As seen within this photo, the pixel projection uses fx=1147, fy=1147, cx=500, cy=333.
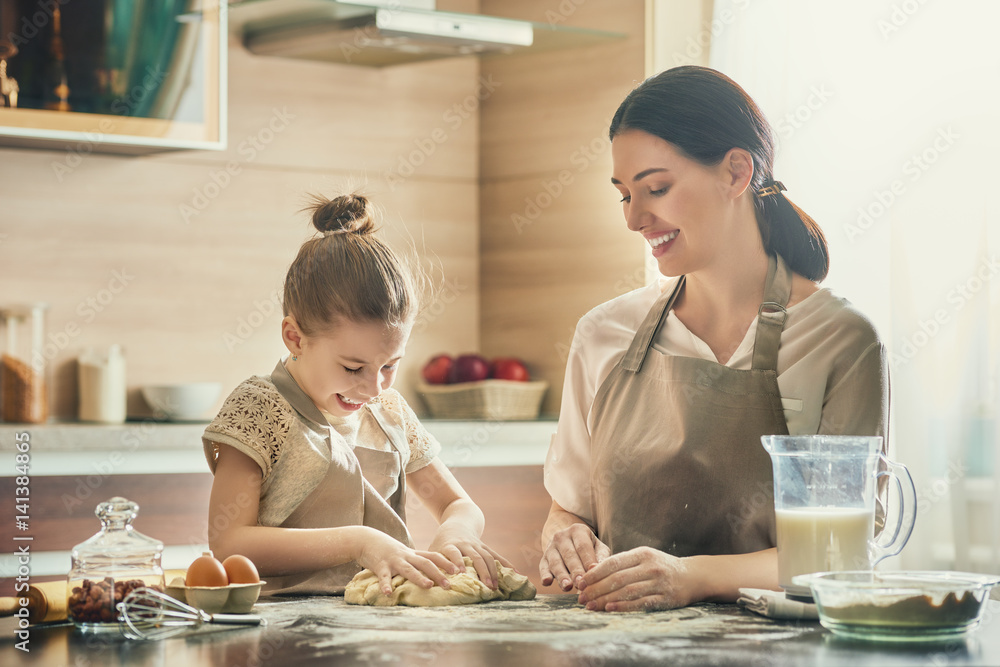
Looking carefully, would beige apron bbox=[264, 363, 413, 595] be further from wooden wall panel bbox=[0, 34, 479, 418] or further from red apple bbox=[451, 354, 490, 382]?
red apple bbox=[451, 354, 490, 382]

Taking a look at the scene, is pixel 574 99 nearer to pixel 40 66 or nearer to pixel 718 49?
pixel 718 49

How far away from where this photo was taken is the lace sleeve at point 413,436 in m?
1.71

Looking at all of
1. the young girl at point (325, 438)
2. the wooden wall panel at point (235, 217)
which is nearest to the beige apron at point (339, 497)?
the young girl at point (325, 438)

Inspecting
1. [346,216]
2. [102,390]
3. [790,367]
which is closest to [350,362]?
[346,216]

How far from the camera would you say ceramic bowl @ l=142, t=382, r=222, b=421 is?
2930 millimetres

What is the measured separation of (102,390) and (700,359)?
1907mm

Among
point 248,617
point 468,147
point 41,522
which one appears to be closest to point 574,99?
point 468,147

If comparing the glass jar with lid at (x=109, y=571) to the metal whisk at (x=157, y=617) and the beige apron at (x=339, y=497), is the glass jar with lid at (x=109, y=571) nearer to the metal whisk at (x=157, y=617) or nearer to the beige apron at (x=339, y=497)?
the metal whisk at (x=157, y=617)

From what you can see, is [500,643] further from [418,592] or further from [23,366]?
[23,366]

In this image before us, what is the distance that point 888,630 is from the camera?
1.04m

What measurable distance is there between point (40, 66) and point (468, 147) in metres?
1.40

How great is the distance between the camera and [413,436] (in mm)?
1719

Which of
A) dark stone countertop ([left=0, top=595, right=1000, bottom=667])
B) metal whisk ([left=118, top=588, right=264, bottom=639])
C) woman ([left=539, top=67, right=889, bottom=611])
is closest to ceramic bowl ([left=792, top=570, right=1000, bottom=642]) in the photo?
dark stone countertop ([left=0, top=595, right=1000, bottom=667])

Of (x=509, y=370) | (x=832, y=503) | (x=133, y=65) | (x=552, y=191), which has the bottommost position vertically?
(x=832, y=503)
